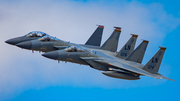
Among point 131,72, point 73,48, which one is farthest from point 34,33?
point 131,72

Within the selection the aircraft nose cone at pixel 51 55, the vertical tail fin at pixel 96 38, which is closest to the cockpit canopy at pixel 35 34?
the aircraft nose cone at pixel 51 55

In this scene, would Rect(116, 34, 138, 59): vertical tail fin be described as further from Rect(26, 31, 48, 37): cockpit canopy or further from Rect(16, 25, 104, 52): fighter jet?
Rect(26, 31, 48, 37): cockpit canopy

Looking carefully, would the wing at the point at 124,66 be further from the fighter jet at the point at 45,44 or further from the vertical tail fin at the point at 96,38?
the vertical tail fin at the point at 96,38

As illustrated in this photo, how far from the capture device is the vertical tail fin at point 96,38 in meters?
42.3

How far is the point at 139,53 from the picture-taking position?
120 ft

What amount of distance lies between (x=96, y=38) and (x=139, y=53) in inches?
321

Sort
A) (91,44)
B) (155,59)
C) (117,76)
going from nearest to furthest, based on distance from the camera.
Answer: (117,76) → (155,59) → (91,44)

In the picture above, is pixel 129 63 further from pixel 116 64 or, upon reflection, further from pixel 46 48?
pixel 46 48

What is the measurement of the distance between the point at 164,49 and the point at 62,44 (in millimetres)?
11367

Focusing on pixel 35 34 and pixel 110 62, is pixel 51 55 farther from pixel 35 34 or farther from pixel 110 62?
pixel 35 34

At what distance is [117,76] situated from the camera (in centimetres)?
3134

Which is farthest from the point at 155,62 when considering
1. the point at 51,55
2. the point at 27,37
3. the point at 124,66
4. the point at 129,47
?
the point at 27,37

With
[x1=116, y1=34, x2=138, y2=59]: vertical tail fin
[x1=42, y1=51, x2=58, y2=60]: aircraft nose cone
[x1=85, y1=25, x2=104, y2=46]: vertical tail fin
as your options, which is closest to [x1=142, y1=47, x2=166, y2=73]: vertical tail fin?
[x1=116, y1=34, x2=138, y2=59]: vertical tail fin

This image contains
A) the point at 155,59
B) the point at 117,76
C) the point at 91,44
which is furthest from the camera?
the point at 91,44
